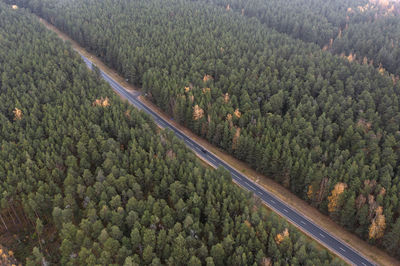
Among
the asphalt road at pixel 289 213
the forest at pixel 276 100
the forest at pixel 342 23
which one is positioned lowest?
the asphalt road at pixel 289 213

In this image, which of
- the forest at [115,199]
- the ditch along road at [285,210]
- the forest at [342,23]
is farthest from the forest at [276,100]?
the forest at [342,23]

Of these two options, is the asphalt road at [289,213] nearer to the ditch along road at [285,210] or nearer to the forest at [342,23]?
the ditch along road at [285,210]

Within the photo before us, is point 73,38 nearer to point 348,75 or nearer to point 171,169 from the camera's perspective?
point 171,169

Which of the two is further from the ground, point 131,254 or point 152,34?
point 152,34

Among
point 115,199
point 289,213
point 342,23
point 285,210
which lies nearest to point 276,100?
point 285,210

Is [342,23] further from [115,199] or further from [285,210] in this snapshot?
[115,199]

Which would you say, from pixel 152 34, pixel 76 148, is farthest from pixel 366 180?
pixel 152 34
